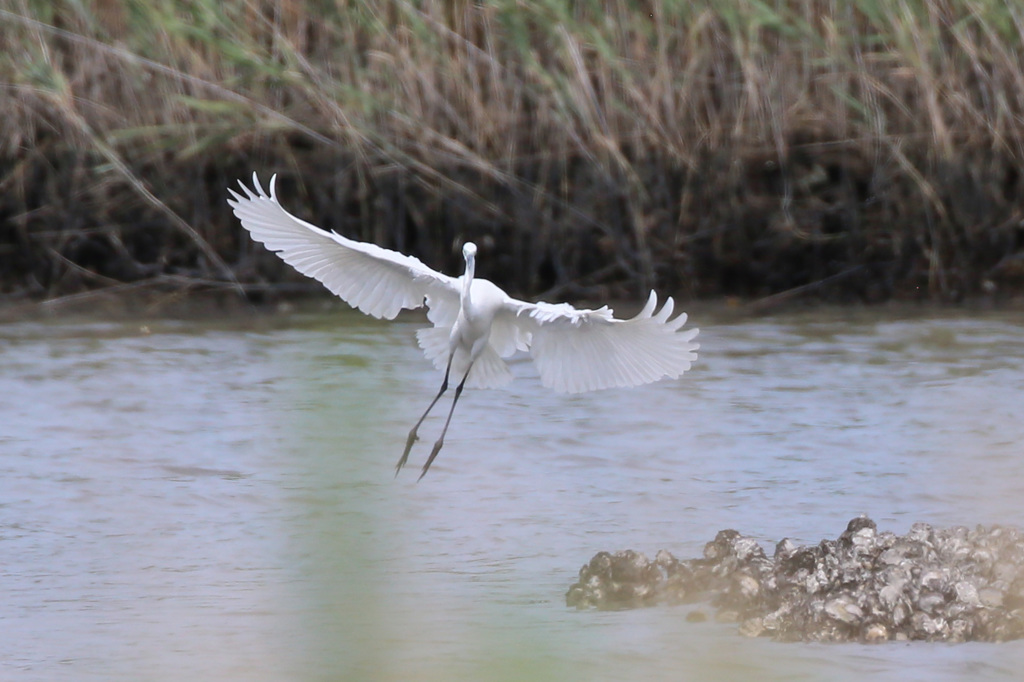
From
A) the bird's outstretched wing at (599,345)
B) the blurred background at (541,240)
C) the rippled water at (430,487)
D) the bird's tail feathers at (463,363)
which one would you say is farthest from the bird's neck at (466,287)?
the blurred background at (541,240)

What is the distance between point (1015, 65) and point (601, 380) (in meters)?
4.05

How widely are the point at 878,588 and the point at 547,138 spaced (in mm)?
4689

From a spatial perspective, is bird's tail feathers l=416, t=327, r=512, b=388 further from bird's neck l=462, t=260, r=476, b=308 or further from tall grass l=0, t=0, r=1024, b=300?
tall grass l=0, t=0, r=1024, b=300

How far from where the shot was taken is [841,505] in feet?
16.7

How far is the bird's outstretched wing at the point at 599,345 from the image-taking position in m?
3.98

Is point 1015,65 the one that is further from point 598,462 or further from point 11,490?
point 11,490

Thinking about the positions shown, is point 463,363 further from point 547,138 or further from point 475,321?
point 547,138

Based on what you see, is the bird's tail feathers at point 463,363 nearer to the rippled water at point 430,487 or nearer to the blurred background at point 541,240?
the rippled water at point 430,487

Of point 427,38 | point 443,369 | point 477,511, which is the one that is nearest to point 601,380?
point 443,369

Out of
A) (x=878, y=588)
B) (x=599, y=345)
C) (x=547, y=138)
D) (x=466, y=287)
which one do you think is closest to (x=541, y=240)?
(x=547, y=138)

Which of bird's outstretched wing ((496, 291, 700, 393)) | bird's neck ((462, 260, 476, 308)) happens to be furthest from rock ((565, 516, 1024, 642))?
bird's neck ((462, 260, 476, 308))

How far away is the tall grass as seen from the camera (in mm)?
7508

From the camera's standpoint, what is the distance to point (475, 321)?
421 cm

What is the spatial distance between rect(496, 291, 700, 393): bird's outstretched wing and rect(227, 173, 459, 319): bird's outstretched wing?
0.24m
